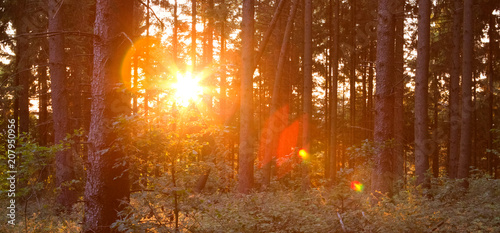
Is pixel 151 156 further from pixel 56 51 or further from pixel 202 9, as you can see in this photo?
pixel 202 9

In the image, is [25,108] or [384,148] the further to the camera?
[25,108]

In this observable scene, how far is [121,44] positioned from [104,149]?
1698mm

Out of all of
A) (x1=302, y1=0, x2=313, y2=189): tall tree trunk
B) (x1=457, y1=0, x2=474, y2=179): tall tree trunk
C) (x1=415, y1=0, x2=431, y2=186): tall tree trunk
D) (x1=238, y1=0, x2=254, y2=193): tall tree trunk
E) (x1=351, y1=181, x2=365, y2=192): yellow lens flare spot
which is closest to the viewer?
(x1=238, y1=0, x2=254, y2=193): tall tree trunk

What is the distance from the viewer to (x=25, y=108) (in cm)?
1958

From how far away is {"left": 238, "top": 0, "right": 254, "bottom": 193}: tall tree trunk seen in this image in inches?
443

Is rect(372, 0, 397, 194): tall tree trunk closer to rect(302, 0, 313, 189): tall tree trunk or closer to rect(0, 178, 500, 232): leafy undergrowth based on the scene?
rect(0, 178, 500, 232): leafy undergrowth

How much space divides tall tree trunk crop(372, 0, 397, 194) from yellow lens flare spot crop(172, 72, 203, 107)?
536 centimetres

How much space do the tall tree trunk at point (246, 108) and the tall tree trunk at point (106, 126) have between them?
619 centimetres

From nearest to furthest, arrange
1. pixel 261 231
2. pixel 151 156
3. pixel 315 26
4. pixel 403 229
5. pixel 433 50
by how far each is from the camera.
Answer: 1. pixel 151 156
2. pixel 403 229
3. pixel 261 231
4. pixel 433 50
5. pixel 315 26

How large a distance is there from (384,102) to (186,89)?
5.64 m

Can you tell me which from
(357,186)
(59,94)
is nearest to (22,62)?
(59,94)

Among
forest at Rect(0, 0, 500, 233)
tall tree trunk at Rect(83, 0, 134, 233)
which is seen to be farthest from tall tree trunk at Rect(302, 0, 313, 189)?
tall tree trunk at Rect(83, 0, 134, 233)

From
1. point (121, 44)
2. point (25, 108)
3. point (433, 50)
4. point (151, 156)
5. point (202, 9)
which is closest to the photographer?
point (151, 156)

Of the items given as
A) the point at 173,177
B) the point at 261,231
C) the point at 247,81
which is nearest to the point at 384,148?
the point at 261,231
